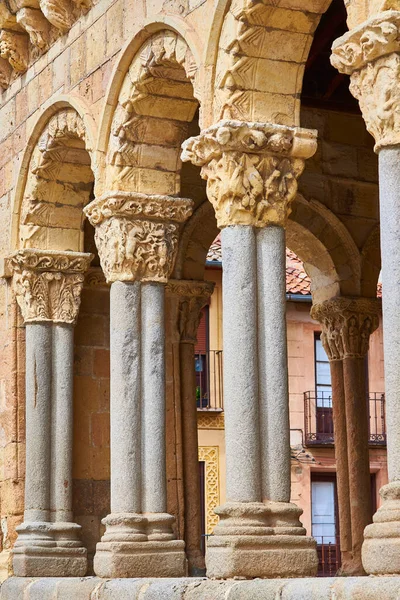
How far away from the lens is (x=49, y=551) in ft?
39.7

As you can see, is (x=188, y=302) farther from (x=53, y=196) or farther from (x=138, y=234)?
(x=138, y=234)

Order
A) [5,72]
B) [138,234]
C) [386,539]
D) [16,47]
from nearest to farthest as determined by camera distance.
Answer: [386,539]
[138,234]
[16,47]
[5,72]

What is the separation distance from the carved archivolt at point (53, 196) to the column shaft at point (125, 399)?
204 cm

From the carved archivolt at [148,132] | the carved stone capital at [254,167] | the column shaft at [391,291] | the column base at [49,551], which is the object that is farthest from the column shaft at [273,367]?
the column base at [49,551]

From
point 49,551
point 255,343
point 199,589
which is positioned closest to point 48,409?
point 49,551

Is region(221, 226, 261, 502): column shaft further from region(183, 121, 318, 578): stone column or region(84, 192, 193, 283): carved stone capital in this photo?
region(84, 192, 193, 283): carved stone capital

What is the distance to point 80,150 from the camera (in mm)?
12555

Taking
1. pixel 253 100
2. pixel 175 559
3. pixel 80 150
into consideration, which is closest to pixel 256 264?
pixel 253 100

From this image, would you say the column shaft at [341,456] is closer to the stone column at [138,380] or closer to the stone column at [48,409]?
the stone column at [48,409]

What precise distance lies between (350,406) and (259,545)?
603 cm

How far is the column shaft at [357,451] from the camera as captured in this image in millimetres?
14117

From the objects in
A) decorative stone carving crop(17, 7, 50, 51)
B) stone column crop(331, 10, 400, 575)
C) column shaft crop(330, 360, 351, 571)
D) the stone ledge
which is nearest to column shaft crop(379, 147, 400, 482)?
stone column crop(331, 10, 400, 575)

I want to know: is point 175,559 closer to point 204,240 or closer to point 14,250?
point 14,250

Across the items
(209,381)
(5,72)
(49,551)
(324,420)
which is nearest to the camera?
(49,551)
